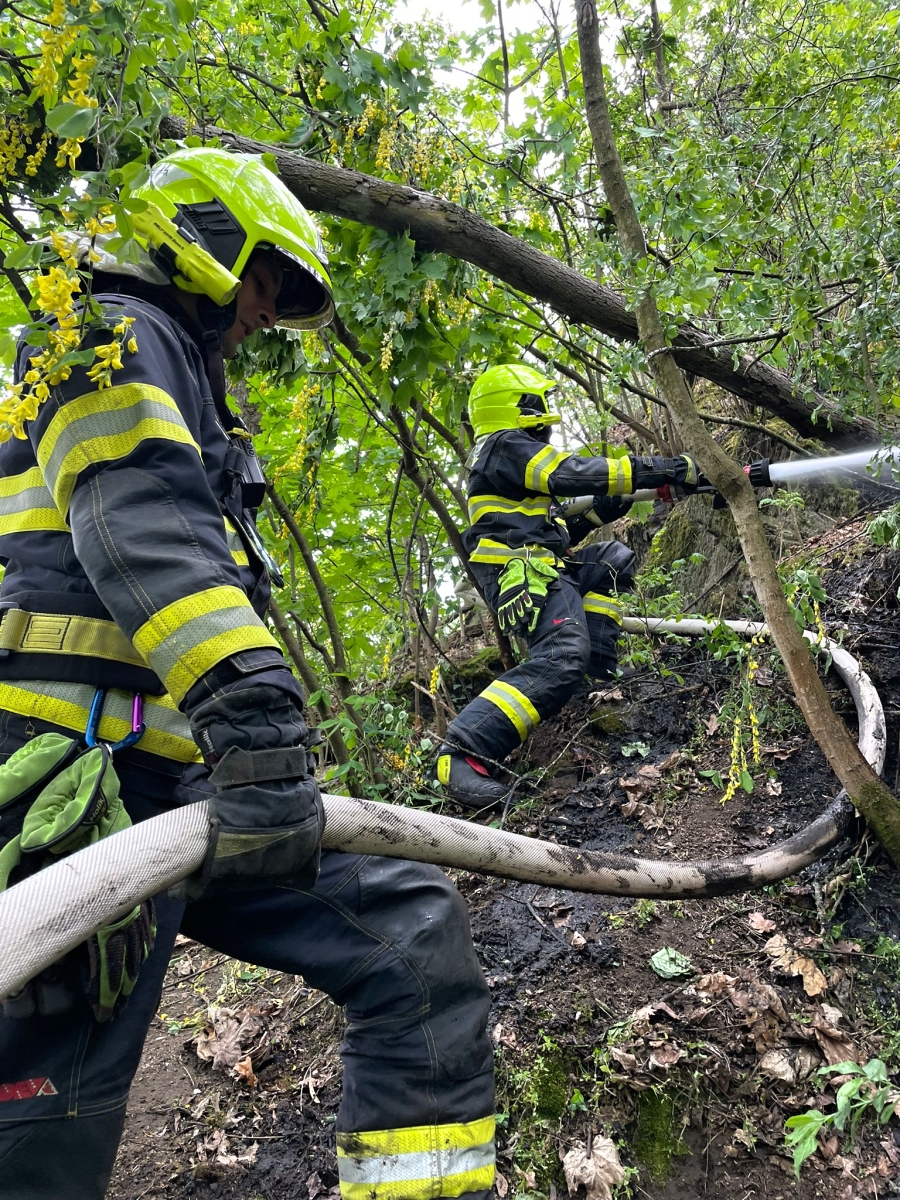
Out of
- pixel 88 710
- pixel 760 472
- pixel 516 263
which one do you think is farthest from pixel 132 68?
pixel 760 472

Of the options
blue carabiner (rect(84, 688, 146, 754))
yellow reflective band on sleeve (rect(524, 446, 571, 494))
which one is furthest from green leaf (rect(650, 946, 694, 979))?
yellow reflective band on sleeve (rect(524, 446, 571, 494))

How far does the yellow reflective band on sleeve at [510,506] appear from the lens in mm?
4684

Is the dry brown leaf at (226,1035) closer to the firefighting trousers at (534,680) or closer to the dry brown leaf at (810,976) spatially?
the firefighting trousers at (534,680)

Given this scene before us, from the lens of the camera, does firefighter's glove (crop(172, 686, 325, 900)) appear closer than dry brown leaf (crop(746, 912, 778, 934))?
Yes

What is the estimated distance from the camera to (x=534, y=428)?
15.5ft

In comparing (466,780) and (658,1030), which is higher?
(466,780)

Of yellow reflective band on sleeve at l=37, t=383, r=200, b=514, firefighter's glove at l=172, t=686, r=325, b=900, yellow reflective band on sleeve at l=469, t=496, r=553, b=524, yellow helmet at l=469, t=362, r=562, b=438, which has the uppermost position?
yellow helmet at l=469, t=362, r=562, b=438

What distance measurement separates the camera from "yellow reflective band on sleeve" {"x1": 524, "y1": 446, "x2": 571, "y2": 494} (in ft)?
14.7

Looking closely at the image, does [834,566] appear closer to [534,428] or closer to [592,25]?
[534,428]

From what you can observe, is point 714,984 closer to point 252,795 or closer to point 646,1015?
point 646,1015

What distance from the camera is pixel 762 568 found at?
2.66 m

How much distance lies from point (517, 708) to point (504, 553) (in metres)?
1.00

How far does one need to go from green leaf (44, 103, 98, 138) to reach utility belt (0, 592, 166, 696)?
893 mm

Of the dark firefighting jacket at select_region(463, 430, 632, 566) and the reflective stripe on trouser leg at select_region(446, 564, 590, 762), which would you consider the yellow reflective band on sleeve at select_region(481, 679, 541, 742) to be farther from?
the dark firefighting jacket at select_region(463, 430, 632, 566)
